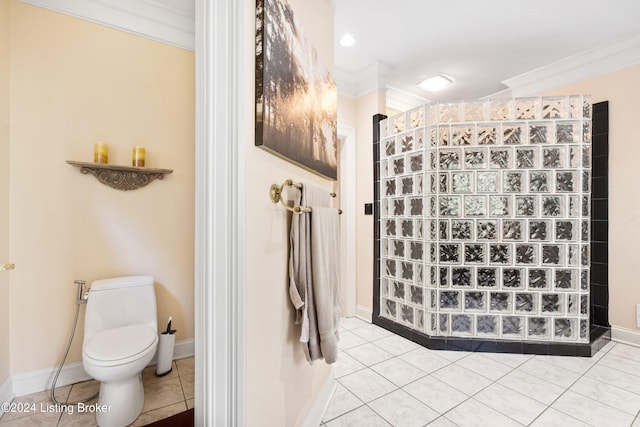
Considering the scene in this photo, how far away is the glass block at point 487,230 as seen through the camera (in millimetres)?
2225

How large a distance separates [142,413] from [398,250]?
2.14 meters

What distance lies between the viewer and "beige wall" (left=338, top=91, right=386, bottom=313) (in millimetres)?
2883

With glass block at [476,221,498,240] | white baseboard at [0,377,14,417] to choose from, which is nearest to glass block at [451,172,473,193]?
glass block at [476,221,498,240]

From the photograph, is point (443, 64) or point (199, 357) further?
point (443, 64)

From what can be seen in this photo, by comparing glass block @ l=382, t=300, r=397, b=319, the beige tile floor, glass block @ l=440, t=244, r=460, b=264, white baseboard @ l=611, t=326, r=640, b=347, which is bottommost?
the beige tile floor

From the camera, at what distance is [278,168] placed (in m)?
1.12

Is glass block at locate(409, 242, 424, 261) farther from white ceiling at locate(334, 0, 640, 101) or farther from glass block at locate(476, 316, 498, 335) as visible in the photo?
white ceiling at locate(334, 0, 640, 101)

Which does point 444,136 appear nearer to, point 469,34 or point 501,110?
point 501,110

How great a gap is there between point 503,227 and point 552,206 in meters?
0.39

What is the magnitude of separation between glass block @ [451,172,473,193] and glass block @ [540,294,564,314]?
1013 millimetres

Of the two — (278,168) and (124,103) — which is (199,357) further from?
(124,103)

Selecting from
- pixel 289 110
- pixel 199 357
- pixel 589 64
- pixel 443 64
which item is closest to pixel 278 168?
pixel 289 110

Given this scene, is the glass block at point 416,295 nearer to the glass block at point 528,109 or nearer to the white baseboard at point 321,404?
the white baseboard at point 321,404

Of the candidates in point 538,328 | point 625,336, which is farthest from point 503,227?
point 625,336
